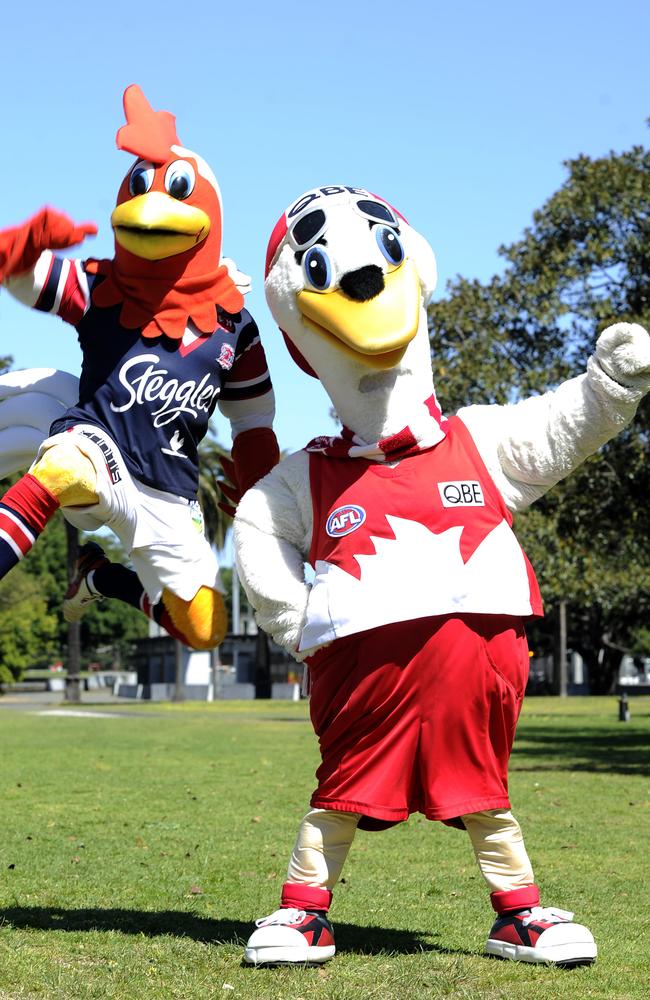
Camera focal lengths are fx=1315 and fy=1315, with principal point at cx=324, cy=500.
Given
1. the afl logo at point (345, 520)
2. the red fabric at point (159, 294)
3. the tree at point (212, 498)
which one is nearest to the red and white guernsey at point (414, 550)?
the afl logo at point (345, 520)

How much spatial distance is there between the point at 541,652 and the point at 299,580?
54.8m

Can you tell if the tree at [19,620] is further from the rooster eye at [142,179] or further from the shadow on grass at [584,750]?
the rooster eye at [142,179]

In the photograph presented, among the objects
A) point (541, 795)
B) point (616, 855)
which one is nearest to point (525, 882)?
point (616, 855)

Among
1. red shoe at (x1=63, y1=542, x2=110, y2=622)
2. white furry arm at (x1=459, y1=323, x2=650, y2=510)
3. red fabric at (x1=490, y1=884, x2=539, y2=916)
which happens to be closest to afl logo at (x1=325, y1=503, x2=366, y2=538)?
white furry arm at (x1=459, y1=323, x2=650, y2=510)

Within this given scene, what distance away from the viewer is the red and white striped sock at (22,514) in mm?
4875

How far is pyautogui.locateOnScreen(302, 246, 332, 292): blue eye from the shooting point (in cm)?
476

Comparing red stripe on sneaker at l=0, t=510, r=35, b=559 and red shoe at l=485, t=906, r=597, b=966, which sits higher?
red stripe on sneaker at l=0, t=510, r=35, b=559

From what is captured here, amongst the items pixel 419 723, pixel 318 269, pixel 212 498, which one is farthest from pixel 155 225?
pixel 212 498

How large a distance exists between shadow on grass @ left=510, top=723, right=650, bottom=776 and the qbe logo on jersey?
982 cm

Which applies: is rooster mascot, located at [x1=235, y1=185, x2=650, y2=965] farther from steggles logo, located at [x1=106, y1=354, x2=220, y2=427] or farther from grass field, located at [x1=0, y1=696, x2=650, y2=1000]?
steggles logo, located at [x1=106, y1=354, x2=220, y2=427]

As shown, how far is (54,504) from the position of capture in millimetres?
4945

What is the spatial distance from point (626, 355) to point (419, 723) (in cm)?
150

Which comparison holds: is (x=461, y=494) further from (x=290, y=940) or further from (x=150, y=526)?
(x=290, y=940)

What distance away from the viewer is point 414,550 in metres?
4.64
